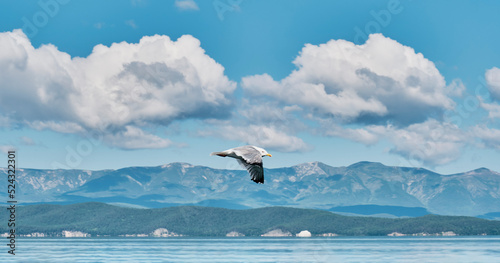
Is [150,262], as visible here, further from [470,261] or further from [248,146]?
[248,146]

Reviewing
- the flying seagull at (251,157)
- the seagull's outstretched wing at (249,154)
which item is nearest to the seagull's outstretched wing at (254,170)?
the flying seagull at (251,157)

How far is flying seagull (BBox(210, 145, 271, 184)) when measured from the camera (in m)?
20.8

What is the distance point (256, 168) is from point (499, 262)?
7228 inches

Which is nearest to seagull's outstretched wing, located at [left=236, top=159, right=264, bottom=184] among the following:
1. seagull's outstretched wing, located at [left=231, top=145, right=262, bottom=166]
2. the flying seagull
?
the flying seagull

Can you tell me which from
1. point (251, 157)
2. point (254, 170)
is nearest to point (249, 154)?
point (251, 157)

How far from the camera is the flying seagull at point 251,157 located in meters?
20.8

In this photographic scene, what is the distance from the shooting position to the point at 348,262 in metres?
189

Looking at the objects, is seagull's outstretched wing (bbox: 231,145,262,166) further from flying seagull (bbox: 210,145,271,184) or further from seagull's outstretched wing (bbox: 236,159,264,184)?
seagull's outstretched wing (bbox: 236,159,264,184)

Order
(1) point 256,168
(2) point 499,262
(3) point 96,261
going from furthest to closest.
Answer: (3) point 96,261
(2) point 499,262
(1) point 256,168

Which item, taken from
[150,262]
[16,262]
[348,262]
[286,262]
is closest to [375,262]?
[348,262]

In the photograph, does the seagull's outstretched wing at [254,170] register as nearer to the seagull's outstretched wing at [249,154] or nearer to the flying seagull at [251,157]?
the flying seagull at [251,157]

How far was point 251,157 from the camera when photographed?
20875 millimetres

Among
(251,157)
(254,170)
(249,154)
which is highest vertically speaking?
(249,154)

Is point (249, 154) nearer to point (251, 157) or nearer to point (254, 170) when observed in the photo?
point (251, 157)
